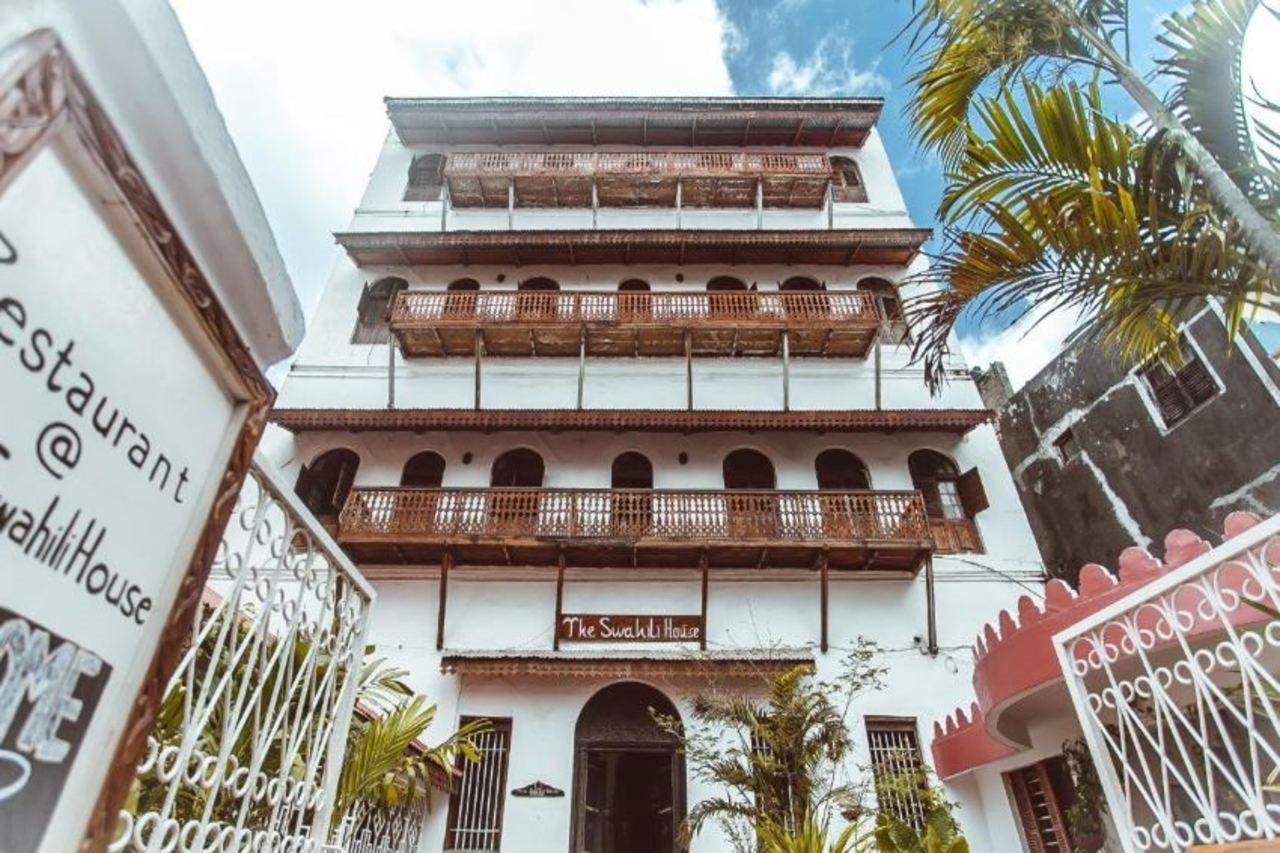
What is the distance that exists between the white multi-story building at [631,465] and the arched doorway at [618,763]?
42 millimetres

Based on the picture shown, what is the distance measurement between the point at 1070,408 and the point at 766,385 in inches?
224

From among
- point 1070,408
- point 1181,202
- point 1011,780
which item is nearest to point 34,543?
point 1181,202

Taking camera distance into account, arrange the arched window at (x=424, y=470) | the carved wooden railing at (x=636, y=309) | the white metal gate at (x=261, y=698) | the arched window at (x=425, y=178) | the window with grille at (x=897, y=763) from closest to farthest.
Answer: the white metal gate at (x=261, y=698) → the window with grille at (x=897, y=763) → the arched window at (x=424, y=470) → the carved wooden railing at (x=636, y=309) → the arched window at (x=425, y=178)

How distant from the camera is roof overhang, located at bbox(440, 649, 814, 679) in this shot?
28.3 feet

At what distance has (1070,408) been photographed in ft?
39.6

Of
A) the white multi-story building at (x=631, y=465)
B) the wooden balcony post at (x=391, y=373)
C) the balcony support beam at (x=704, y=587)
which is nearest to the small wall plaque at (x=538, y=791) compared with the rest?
the white multi-story building at (x=631, y=465)

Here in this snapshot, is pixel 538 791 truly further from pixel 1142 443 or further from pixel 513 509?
pixel 1142 443

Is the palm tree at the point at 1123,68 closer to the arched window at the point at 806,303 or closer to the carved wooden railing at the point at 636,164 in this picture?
the arched window at the point at 806,303

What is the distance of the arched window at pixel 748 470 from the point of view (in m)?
11.1

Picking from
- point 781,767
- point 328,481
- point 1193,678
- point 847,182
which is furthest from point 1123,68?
point 847,182

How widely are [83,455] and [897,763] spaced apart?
9.67 metres

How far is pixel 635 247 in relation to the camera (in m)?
13.1

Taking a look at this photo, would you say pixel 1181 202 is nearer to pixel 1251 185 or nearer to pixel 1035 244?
pixel 1251 185

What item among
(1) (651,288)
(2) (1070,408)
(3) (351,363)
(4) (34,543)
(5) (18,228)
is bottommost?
(4) (34,543)
